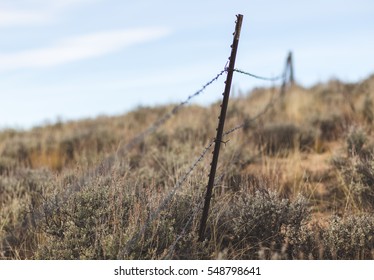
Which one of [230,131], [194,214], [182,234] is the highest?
[230,131]

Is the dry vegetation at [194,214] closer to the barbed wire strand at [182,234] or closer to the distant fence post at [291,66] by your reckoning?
the barbed wire strand at [182,234]

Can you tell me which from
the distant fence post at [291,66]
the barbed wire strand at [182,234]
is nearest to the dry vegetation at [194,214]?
the barbed wire strand at [182,234]

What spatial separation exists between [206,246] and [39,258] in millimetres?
1356

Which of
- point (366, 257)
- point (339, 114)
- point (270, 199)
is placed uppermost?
point (339, 114)

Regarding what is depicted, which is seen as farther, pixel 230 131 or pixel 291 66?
pixel 291 66

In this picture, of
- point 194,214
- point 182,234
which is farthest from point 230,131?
point 182,234

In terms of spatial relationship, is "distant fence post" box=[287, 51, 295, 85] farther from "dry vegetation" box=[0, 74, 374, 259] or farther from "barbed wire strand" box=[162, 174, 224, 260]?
"barbed wire strand" box=[162, 174, 224, 260]

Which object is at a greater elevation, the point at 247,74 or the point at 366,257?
the point at 247,74

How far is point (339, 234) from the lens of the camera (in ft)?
13.5

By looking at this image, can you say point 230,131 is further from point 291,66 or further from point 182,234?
point 291,66

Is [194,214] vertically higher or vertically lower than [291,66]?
lower

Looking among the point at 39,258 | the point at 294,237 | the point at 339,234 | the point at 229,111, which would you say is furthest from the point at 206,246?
the point at 229,111

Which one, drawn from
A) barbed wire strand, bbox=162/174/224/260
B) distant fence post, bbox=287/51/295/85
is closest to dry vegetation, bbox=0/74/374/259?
barbed wire strand, bbox=162/174/224/260
